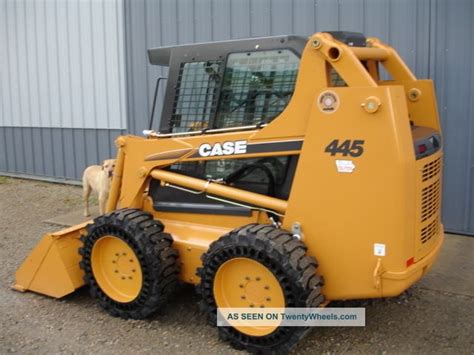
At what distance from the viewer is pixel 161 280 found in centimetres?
397

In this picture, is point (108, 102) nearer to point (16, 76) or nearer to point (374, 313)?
point (16, 76)

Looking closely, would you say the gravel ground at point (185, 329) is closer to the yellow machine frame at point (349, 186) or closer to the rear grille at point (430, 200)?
the yellow machine frame at point (349, 186)

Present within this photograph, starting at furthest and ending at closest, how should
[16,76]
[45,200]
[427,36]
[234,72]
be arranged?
[16,76] < [45,200] < [427,36] < [234,72]

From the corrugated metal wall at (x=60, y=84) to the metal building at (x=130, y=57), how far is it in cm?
2

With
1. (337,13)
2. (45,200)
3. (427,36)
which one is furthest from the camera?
(45,200)

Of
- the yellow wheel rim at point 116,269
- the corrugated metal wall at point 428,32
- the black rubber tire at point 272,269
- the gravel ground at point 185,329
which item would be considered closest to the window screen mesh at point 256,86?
the black rubber tire at point 272,269

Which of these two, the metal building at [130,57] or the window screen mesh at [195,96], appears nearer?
the window screen mesh at [195,96]

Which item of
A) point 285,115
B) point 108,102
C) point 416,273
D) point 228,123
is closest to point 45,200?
point 108,102

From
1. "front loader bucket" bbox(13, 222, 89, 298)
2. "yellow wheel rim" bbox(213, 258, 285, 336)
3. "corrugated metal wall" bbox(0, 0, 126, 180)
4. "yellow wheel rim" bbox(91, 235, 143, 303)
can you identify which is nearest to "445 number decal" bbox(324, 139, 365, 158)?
"yellow wheel rim" bbox(213, 258, 285, 336)

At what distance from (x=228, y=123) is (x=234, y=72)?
0.37 metres

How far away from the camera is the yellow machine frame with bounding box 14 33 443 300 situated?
3.20 meters

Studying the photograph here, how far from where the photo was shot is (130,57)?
854cm

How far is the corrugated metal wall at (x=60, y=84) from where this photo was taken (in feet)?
29.7

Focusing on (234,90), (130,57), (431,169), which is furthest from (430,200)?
(130,57)
